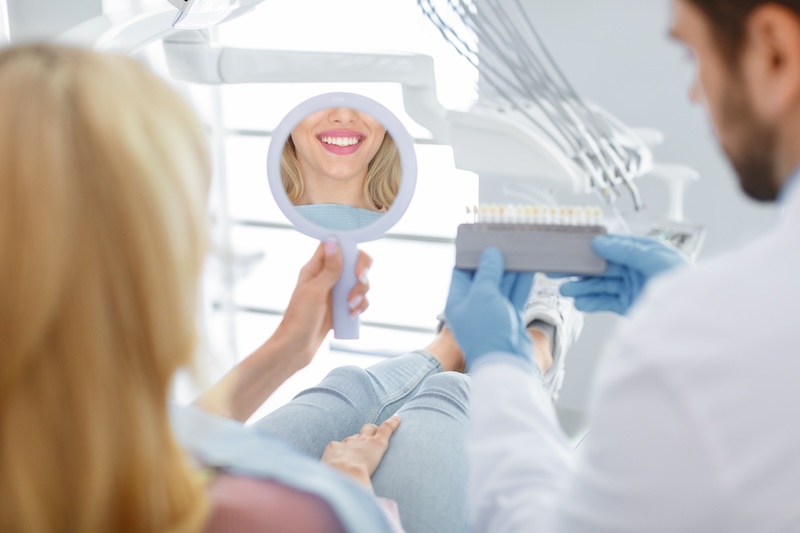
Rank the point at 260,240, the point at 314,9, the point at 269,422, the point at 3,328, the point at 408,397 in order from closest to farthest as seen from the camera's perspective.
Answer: the point at 3,328, the point at 269,422, the point at 408,397, the point at 314,9, the point at 260,240

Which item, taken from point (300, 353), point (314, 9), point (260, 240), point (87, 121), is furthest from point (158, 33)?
point (260, 240)

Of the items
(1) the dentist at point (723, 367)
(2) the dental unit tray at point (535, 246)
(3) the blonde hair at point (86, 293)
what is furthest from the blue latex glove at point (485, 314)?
(3) the blonde hair at point (86, 293)

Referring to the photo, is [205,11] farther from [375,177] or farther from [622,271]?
[622,271]

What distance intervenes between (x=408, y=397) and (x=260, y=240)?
6.86ft

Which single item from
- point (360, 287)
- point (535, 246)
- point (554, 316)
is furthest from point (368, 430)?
point (554, 316)

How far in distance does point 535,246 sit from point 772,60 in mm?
375

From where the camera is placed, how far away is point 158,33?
1253 millimetres

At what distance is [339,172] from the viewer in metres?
1.26

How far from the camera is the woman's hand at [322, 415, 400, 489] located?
103 centimetres

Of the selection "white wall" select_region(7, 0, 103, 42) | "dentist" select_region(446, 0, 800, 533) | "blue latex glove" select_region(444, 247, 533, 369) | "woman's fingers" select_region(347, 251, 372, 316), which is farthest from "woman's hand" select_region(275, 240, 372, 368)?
"white wall" select_region(7, 0, 103, 42)

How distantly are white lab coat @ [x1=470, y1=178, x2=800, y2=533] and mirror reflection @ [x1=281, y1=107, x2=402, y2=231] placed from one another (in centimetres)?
68

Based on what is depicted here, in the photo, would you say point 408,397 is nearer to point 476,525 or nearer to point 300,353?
point 300,353

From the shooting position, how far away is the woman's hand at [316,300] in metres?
1.32

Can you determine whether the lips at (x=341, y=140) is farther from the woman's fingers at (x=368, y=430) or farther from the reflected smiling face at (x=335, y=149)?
the woman's fingers at (x=368, y=430)
